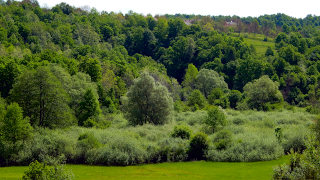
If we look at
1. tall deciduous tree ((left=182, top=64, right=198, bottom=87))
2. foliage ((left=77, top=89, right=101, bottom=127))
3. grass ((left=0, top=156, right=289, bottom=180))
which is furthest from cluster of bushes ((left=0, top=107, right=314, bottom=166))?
tall deciduous tree ((left=182, top=64, right=198, bottom=87))

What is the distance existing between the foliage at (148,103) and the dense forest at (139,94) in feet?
0.53

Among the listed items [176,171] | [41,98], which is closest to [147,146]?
[176,171]

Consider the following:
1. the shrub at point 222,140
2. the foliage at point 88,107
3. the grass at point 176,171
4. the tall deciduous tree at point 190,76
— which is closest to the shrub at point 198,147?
the shrub at point 222,140

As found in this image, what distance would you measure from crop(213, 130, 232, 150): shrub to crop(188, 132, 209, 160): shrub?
1483mm

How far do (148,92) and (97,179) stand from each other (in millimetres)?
26697

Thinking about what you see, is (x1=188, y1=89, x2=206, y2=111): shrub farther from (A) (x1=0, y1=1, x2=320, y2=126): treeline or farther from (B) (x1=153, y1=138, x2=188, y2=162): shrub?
(B) (x1=153, y1=138, x2=188, y2=162): shrub

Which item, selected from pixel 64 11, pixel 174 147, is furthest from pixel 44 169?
pixel 64 11

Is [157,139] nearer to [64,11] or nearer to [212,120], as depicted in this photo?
[212,120]

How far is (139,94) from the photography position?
62.5 meters

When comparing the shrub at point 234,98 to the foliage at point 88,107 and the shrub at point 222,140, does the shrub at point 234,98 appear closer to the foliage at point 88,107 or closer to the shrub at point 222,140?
the foliage at point 88,107

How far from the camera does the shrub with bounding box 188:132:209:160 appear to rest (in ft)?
156

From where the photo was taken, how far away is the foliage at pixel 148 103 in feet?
204

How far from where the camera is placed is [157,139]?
52.1 metres

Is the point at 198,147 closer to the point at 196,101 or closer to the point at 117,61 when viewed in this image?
the point at 196,101
